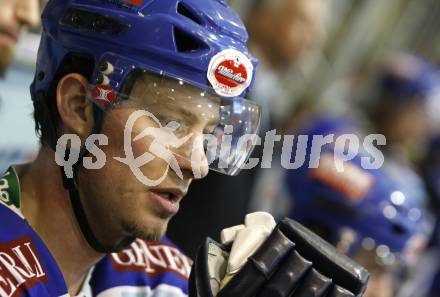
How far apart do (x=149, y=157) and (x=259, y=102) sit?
6.15 feet

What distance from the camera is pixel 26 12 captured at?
7.33 ft

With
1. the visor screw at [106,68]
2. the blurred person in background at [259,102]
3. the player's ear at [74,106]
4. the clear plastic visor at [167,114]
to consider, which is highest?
the visor screw at [106,68]

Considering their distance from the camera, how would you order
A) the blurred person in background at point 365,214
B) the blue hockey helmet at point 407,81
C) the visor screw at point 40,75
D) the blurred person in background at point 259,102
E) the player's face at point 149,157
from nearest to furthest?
the player's face at point 149,157
the visor screw at point 40,75
the blurred person in background at point 365,214
the blurred person in background at point 259,102
the blue hockey helmet at point 407,81

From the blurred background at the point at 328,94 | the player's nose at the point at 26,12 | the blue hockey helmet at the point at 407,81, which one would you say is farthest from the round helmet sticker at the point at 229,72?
the blue hockey helmet at the point at 407,81

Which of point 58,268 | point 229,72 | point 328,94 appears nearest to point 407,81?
point 328,94

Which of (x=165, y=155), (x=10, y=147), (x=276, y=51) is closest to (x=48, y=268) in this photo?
(x=165, y=155)

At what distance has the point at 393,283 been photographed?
262cm

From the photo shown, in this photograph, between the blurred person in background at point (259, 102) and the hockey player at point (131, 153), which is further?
the blurred person in background at point (259, 102)

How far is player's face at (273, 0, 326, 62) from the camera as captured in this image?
358 cm

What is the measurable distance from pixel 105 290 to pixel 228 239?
337 millimetres

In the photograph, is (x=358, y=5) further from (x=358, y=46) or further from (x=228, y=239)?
(x=228, y=239)

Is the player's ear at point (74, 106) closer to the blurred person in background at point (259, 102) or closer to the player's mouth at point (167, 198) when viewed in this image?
the player's mouth at point (167, 198)

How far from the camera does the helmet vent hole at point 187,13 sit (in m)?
1.59

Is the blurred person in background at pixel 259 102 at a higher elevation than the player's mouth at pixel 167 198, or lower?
lower
